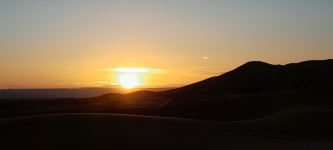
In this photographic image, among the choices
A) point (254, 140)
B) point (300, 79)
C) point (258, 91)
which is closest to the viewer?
point (254, 140)

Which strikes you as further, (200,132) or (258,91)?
(258,91)

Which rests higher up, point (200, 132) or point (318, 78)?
point (318, 78)

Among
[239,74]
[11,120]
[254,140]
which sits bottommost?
[254,140]

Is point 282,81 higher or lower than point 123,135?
higher

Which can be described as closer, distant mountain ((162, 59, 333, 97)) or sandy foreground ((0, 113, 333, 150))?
sandy foreground ((0, 113, 333, 150))

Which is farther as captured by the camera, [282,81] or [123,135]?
[282,81]

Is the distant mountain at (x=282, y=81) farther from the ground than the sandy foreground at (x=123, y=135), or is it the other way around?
the distant mountain at (x=282, y=81)

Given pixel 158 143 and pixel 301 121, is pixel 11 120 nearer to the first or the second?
pixel 158 143

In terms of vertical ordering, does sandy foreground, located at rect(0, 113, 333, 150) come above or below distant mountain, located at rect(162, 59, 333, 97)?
below

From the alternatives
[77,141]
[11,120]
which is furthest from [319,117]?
[11,120]

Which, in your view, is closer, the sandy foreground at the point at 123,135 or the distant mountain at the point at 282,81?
the sandy foreground at the point at 123,135

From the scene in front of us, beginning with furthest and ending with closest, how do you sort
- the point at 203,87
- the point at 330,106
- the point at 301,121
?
the point at 203,87
the point at 330,106
the point at 301,121

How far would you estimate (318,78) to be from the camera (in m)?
41.4

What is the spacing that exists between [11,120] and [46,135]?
165cm
